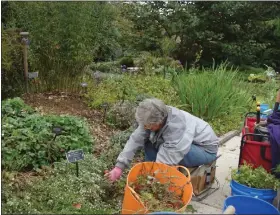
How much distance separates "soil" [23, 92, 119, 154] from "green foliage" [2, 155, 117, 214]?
40.1 inches

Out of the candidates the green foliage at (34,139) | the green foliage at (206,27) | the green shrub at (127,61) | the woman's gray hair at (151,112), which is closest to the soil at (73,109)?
the green foliage at (34,139)

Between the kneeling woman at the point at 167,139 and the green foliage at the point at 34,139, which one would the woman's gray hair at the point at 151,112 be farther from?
the green foliage at the point at 34,139

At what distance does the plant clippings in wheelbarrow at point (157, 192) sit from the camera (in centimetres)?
290

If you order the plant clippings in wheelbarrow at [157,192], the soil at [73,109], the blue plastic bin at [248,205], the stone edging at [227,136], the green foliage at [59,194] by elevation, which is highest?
the blue plastic bin at [248,205]

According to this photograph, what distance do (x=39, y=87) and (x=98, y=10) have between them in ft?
5.47

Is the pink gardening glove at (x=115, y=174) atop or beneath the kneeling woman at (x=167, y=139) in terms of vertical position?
beneath

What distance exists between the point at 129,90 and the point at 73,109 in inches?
32.4

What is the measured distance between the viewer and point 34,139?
3.41 metres

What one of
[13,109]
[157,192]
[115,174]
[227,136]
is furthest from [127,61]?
[157,192]

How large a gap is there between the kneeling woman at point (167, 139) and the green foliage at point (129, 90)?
1993 millimetres

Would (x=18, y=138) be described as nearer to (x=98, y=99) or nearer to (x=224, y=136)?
(x=98, y=99)

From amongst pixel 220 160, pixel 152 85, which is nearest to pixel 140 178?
pixel 220 160

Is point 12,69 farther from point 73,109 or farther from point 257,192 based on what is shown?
point 257,192

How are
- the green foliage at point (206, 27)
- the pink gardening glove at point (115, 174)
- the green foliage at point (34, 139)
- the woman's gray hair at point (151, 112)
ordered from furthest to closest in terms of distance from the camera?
the green foliage at point (206, 27), the green foliage at point (34, 139), the pink gardening glove at point (115, 174), the woman's gray hair at point (151, 112)
